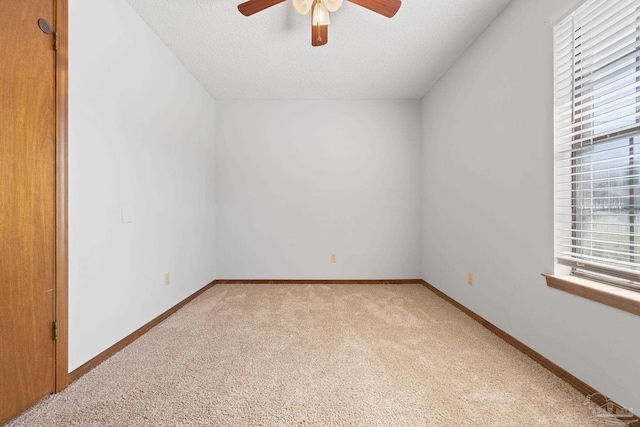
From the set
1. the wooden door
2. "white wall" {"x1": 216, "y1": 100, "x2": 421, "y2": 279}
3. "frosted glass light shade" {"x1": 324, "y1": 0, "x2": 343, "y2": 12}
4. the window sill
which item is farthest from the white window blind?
the wooden door

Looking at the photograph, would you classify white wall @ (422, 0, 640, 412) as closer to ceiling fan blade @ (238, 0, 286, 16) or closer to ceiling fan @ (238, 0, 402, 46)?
ceiling fan @ (238, 0, 402, 46)

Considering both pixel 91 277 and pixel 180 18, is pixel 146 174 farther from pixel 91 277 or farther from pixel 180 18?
pixel 180 18

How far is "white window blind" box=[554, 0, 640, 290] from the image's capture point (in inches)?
50.1

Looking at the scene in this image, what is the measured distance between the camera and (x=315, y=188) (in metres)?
3.63

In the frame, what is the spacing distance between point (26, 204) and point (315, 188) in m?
2.69

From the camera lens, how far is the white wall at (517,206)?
4.42ft

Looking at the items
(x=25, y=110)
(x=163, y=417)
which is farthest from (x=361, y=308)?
(x=25, y=110)

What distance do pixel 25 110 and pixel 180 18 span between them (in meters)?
1.31

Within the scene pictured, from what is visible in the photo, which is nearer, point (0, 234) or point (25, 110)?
point (0, 234)

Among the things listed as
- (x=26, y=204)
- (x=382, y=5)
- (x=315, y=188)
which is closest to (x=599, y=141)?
(x=382, y=5)

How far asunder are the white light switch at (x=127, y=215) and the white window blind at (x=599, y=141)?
2752mm

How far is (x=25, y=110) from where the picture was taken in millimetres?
1285

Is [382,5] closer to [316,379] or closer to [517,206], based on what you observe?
[517,206]

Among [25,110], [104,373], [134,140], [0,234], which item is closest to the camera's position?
[0,234]
